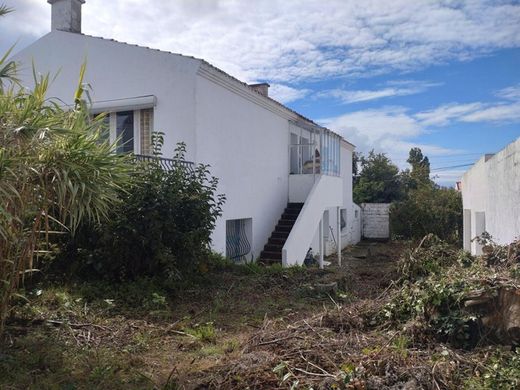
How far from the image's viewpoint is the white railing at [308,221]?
1299cm

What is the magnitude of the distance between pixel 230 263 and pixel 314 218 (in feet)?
17.5

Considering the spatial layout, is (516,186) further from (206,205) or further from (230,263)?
(230,263)

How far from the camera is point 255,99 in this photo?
1341 cm

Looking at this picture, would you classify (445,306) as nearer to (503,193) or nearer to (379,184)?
(503,193)

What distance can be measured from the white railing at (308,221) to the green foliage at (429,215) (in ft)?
29.2

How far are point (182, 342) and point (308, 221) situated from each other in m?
9.26

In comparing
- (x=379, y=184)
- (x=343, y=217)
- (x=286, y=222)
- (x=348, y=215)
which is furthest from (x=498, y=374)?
(x=379, y=184)

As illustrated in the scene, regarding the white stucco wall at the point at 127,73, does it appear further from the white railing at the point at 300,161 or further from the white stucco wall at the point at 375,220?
the white stucco wall at the point at 375,220

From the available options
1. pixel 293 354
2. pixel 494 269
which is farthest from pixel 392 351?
pixel 494 269

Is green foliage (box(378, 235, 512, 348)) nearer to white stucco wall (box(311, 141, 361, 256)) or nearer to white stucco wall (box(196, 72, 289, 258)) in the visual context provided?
white stucco wall (box(196, 72, 289, 258))

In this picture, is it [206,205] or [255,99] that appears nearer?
[206,205]

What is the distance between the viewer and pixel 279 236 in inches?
574

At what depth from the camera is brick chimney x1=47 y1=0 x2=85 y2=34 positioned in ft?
40.1

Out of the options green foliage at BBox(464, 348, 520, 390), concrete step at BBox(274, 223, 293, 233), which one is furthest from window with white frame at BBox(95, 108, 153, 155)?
green foliage at BBox(464, 348, 520, 390)
